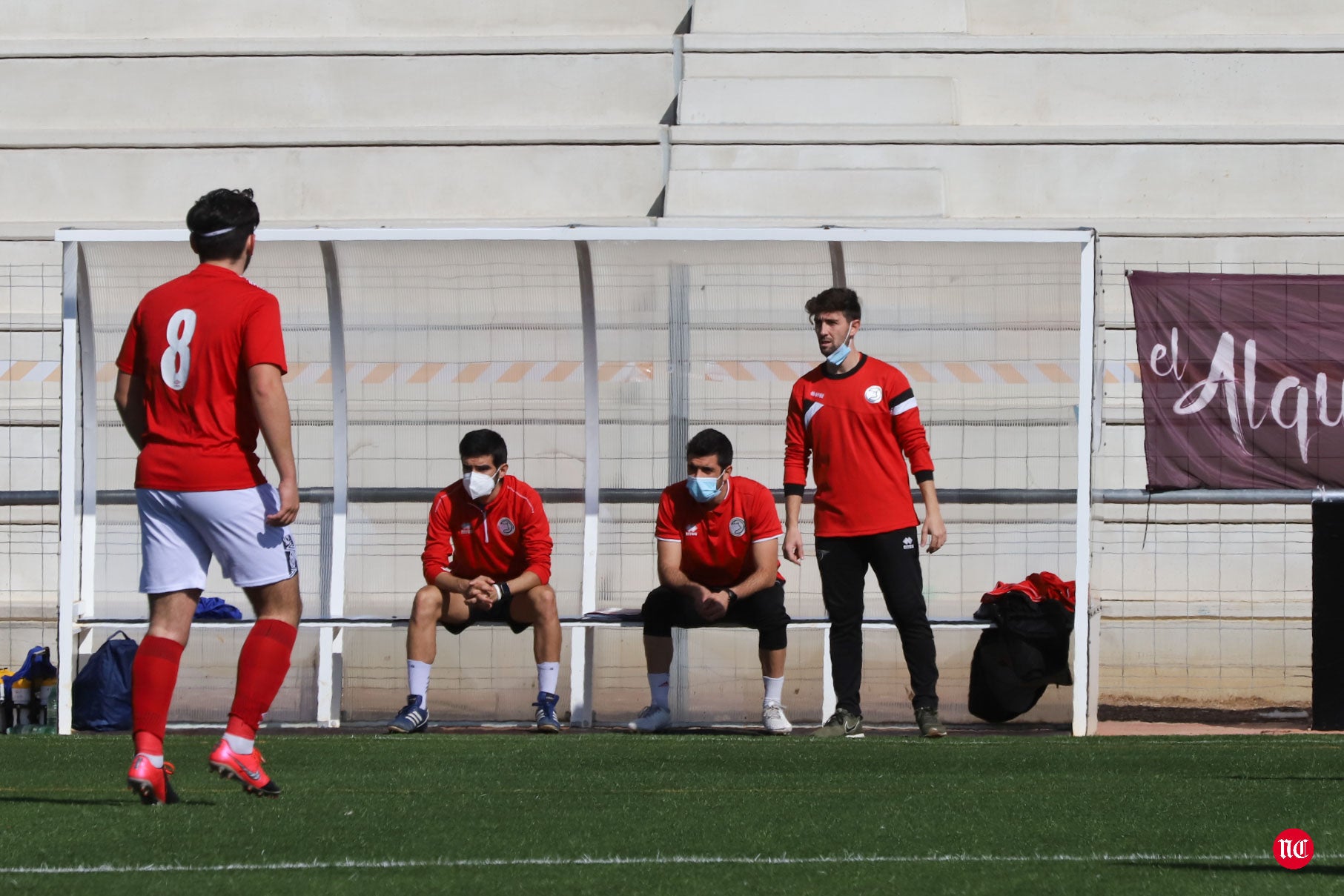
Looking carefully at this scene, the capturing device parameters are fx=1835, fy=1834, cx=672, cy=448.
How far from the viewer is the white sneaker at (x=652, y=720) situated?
27.3 ft

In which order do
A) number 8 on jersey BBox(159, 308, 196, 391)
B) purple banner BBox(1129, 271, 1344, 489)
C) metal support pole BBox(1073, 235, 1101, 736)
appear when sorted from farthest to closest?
purple banner BBox(1129, 271, 1344, 489) < metal support pole BBox(1073, 235, 1101, 736) < number 8 on jersey BBox(159, 308, 196, 391)

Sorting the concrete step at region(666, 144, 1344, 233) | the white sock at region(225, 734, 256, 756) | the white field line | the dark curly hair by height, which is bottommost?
the white field line

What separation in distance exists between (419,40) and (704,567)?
646 cm

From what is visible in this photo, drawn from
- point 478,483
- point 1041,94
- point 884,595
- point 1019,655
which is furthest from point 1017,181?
point 478,483

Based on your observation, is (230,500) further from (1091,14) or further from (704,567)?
(1091,14)

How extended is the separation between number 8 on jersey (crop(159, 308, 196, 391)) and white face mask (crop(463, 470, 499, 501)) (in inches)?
128

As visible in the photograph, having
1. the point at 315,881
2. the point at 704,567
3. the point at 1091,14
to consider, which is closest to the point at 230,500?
the point at 315,881

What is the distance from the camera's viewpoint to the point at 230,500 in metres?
5.02

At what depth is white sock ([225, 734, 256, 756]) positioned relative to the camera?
5.04 m

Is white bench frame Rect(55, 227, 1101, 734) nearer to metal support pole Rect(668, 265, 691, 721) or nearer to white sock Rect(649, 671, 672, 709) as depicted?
metal support pole Rect(668, 265, 691, 721)

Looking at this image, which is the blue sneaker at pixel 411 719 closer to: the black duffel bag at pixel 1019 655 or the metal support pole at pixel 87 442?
the metal support pole at pixel 87 442

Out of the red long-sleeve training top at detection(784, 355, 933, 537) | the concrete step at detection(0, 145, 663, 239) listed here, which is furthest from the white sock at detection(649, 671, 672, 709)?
the concrete step at detection(0, 145, 663, 239)

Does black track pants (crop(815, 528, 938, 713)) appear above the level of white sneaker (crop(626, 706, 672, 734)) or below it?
above

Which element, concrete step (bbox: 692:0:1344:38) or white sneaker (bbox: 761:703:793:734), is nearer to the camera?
white sneaker (bbox: 761:703:793:734)
